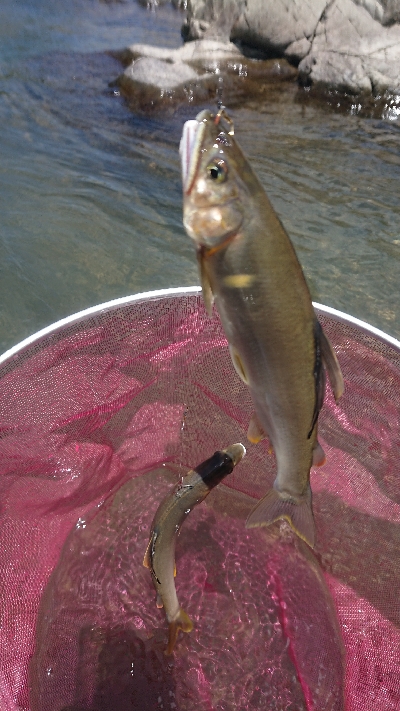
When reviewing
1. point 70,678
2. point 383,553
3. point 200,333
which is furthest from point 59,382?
point 383,553

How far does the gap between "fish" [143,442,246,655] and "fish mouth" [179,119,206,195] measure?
115cm

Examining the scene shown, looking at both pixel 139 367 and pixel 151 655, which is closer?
pixel 151 655

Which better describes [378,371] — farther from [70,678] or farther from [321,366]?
[70,678]

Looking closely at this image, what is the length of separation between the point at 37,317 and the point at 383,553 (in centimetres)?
315

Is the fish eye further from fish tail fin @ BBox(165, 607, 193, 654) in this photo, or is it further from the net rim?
fish tail fin @ BBox(165, 607, 193, 654)

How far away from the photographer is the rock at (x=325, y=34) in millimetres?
9695

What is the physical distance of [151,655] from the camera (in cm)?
262

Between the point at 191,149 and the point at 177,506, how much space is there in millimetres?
1398

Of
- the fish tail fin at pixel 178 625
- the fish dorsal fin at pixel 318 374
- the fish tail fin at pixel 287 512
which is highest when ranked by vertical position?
the fish dorsal fin at pixel 318 374

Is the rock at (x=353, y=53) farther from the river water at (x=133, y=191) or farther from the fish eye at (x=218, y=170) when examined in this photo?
the fish eye at (x=218, y=170)

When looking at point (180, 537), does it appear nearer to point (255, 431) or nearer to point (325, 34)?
point (255, 431)

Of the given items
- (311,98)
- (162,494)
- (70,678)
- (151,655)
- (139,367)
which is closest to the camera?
(70,678)

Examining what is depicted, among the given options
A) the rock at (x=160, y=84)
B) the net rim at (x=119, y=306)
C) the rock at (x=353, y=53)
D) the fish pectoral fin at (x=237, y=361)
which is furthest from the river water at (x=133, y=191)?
the fish pectoral fin at (x=237, y=361)

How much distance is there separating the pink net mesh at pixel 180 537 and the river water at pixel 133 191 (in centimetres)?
178
